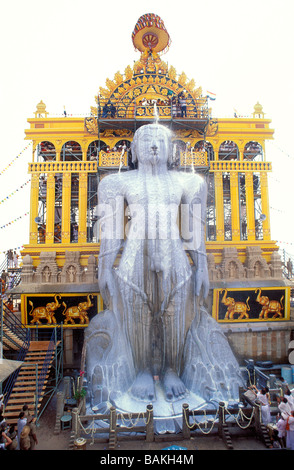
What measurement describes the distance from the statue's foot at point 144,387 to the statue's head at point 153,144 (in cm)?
602

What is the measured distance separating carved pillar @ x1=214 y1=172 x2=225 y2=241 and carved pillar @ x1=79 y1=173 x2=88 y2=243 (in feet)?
20.2

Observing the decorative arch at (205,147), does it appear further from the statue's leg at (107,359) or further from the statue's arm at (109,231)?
the statue's leg at (107,359)

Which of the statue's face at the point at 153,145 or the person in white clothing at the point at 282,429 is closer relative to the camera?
the person in white clothing at the point at 282,429

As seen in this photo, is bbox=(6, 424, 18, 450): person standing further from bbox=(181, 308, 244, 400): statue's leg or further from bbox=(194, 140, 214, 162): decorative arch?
bbox=(194, 140, 214, 162): decorative arch

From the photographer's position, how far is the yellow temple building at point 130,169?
12.4 meters

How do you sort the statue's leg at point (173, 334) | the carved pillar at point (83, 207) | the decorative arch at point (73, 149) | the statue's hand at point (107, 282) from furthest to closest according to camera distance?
1. the decorative arch at point (73, 149)
2. the carved pillar at point (83, 207)
3. the statue's hand at point (107, 282)
4. the statue's leg at point (173, 334)

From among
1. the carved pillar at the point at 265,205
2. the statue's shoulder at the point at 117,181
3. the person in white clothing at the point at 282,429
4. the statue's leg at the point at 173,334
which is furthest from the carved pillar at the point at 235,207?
the person in white clothing at the point at 282,429

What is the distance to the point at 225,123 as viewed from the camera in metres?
15.3

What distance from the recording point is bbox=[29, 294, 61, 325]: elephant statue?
12.2 m

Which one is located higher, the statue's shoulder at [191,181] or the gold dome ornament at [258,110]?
the gold dome ornament at [258,110]

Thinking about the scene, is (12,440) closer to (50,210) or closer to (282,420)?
(282,420)

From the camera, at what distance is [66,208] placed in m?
14.6
